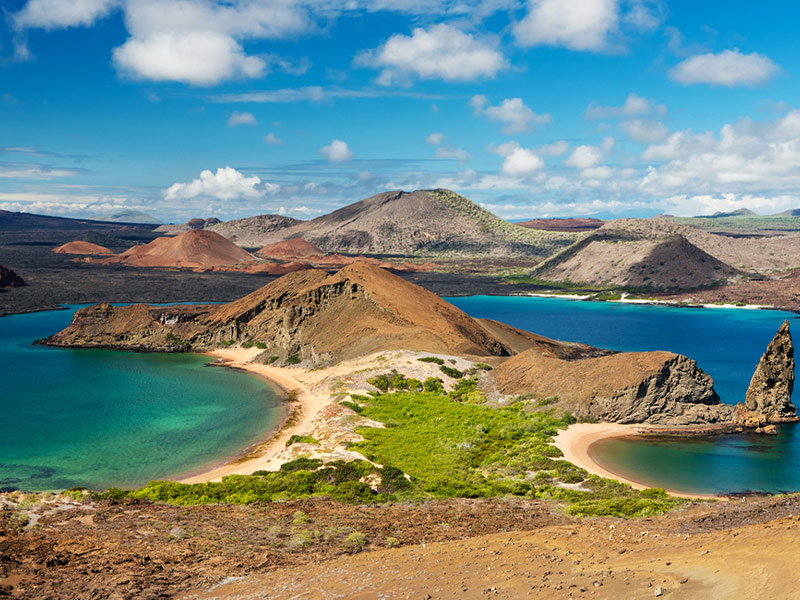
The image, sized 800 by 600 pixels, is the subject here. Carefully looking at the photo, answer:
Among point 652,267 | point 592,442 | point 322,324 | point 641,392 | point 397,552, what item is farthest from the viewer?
point 652,267

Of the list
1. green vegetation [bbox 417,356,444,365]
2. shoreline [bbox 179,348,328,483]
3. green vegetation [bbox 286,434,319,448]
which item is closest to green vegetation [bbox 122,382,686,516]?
green vegetation [bbox 286,434,319,448]

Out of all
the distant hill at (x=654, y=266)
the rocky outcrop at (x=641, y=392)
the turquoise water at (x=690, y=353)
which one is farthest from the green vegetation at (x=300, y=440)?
the distant hill at (x=654, y=266)

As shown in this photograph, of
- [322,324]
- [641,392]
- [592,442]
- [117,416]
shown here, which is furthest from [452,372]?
[117,416]

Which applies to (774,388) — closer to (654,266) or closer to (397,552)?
(397,552)

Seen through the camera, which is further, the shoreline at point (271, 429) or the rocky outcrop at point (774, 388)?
the rocky outcrop at point (774, 388)

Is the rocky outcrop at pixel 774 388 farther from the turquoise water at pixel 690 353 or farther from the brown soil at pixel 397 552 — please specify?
the brown soil at pixel 397 552

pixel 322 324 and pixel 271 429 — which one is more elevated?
pixel 322 324

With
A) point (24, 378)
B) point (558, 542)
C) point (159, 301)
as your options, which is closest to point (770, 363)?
point (558, 542)
